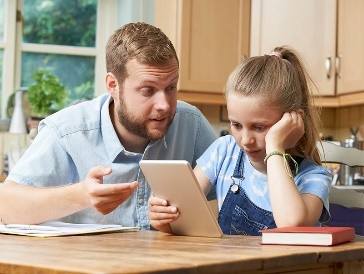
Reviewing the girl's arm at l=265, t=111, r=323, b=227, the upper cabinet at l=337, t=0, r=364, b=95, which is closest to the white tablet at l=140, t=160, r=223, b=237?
the girl's arm at l=265, t=111, r=323, b=227

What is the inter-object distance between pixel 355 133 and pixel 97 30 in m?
1.88

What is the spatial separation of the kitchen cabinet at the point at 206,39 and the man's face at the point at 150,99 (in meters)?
2.28

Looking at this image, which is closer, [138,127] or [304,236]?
[304,236]

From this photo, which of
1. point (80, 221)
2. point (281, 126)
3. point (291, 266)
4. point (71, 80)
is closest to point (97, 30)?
point (71, 80)

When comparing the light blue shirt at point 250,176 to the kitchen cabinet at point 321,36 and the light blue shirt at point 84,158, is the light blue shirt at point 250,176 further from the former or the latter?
the kitchen cabinet at point 321,36

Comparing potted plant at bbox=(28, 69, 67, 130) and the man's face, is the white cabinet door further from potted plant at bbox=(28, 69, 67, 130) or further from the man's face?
the man's face

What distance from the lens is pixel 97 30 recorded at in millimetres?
5082

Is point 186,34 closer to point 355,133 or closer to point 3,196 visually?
point 355,133

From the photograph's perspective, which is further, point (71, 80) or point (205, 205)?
point (71, 80)

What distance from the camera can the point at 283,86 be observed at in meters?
1.90

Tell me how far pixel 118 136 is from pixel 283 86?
1.84 ft

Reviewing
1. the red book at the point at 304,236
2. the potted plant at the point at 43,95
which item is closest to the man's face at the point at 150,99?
the red book at the point at 304,236

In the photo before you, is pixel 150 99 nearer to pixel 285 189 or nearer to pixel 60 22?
pixel 285 189

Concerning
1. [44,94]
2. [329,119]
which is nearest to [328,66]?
[329,119]
